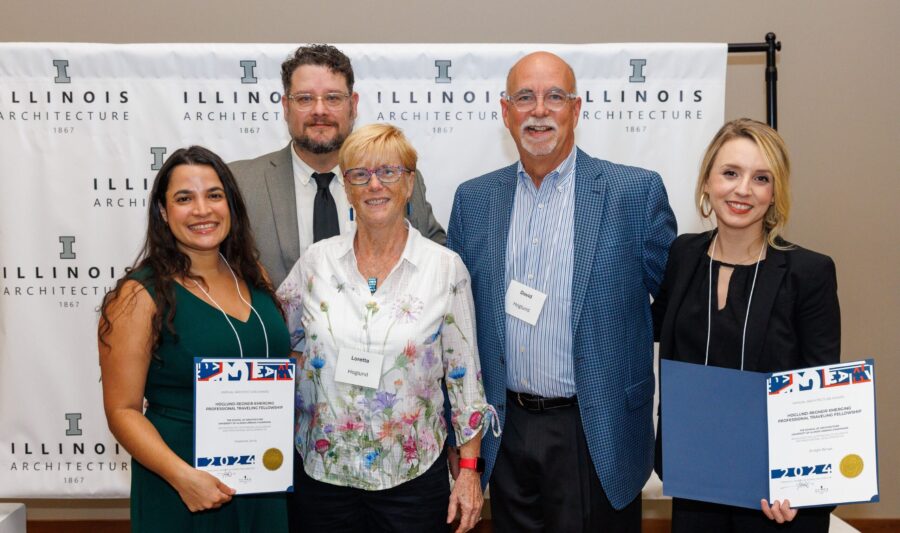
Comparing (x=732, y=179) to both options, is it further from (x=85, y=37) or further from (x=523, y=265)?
(x=85, y=37)

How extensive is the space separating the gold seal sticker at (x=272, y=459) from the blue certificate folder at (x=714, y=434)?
3.37 ft

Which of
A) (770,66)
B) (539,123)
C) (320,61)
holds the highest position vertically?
(770,66)

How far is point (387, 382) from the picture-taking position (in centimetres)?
212

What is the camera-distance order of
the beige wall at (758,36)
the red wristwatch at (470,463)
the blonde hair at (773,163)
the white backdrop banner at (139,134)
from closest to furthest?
the blonde hair at (773,163) → the red wristwatch at (470,463) → the white backdrop banner at (139,134) → the beige wall at (758,36)

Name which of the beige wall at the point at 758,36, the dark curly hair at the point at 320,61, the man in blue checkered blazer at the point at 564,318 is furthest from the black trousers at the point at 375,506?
the beige wall at the point at 758,36

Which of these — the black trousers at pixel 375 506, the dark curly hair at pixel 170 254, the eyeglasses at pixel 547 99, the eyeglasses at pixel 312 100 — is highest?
the eyeglasses at pixel 312 100

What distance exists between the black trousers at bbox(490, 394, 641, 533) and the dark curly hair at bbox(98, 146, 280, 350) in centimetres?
87

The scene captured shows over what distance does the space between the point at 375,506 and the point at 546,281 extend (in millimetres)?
843

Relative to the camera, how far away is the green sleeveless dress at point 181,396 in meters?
2.01

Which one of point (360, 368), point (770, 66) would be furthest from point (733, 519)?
point (770, 66)

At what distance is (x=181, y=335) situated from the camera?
2004 millimetres

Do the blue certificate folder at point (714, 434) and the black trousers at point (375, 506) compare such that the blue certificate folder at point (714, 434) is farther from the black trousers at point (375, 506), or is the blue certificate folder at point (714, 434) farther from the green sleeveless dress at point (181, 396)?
the green sleeveless dress at point (181, 396)

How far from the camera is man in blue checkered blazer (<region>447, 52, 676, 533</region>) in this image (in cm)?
233

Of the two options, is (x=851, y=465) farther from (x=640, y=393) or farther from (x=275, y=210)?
(x=275, y=210)
